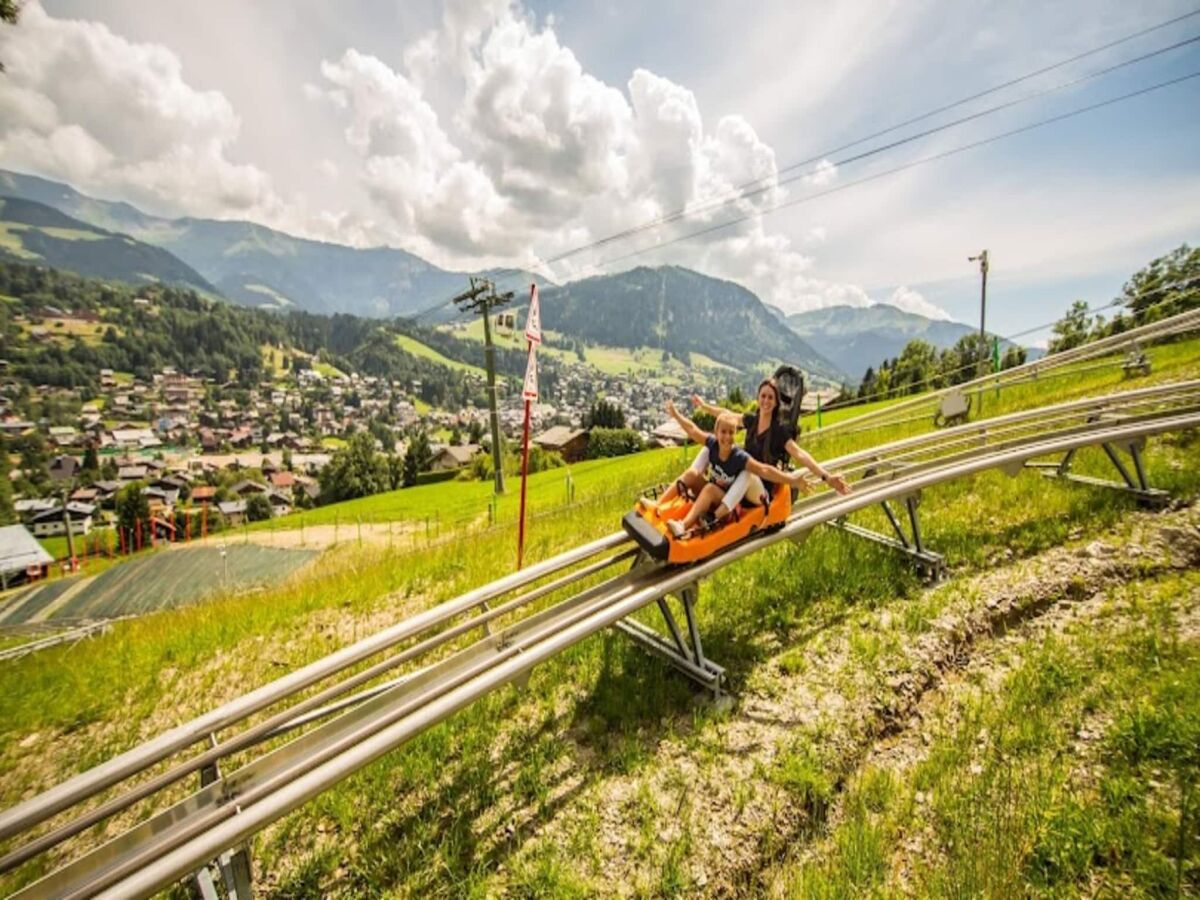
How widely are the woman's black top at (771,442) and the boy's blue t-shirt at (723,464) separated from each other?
524mm

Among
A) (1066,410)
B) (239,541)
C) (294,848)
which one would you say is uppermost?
(1066,410)

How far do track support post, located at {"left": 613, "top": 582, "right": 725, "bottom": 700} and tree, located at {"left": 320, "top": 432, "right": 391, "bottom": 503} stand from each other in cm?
8546

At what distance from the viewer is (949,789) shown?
10.3 ft

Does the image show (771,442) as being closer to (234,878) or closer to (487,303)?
(234,878)

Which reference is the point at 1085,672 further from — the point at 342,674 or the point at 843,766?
the point at 342,674

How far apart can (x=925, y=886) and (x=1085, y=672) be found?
226 centimetres

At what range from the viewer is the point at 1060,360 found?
1266 centimetres

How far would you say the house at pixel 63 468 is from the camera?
110938 millimetres

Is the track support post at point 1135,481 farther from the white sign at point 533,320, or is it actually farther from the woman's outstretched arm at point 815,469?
the white sign at point 533,320

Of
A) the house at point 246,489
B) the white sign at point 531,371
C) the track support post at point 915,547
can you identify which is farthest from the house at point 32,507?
the track support post at point 915,547

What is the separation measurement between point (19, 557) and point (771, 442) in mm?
68600

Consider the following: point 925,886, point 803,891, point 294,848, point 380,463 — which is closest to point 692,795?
point 803,891

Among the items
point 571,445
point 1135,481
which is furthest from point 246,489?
point 1135,481

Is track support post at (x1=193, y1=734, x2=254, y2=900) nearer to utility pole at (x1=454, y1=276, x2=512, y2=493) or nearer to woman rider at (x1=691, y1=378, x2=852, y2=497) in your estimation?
woman rider at (x1=691, y1=378, x2=852, y2=497)
